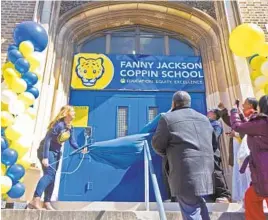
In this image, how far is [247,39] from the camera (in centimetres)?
427

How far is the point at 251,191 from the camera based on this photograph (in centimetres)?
274

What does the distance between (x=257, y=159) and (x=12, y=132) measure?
108 inches

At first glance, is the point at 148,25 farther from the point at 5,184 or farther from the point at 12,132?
the point at 5,184

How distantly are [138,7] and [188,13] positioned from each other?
3.50ft

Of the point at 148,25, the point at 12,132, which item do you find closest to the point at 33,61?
the point at 12,132

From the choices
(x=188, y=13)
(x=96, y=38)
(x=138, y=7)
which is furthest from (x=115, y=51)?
(x=188, y=13)

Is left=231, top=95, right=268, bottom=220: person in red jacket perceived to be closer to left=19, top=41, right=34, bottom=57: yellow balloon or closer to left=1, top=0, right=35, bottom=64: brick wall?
left=19, top=41, right=34, bottom=57: yellow balloon

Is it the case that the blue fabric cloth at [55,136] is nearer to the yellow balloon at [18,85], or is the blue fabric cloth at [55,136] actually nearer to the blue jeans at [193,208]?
the yellow balloon at [18,85]

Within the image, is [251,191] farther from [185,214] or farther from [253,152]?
[185,214]

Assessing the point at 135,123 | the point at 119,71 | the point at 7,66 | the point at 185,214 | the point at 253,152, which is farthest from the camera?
the point at 119,71

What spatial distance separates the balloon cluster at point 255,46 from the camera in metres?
4.25

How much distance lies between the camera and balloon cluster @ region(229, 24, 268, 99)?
4246 mm

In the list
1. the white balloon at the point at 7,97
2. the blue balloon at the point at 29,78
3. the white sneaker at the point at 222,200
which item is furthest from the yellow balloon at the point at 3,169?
the white sneaker at the point at 222,200

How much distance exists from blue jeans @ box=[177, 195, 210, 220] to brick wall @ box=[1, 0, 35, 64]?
482cm
